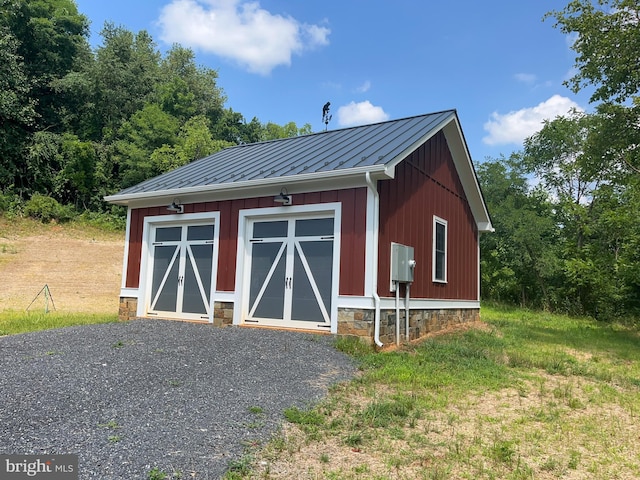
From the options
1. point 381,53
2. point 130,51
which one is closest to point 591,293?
point 381,53

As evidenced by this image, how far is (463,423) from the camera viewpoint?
4.12 meters

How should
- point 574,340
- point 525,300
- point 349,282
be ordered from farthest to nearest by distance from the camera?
1. point 525,300
2. point 574,340
3. point 349,282

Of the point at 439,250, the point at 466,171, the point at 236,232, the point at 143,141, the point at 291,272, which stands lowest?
the point at 291,272

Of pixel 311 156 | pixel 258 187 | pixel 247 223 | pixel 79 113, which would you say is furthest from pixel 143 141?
pixel 258 187

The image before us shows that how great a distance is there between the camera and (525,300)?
2134 cm

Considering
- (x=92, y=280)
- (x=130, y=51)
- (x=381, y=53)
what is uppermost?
(x=130, y=51)

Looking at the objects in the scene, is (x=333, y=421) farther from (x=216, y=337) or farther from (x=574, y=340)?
(x=574, y=340)

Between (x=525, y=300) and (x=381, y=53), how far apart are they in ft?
44.6

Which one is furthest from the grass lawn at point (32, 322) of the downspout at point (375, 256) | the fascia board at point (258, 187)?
the downspout at point (375, 256)

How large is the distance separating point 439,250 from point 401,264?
262 centimetres

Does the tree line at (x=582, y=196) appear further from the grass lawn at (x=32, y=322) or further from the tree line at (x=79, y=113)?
the tree line at (x=79, y=113)

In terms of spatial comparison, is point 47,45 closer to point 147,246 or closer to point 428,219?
point 147,246

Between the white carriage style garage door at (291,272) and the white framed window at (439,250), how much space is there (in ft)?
9.80

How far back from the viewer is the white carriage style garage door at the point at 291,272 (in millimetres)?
7652
